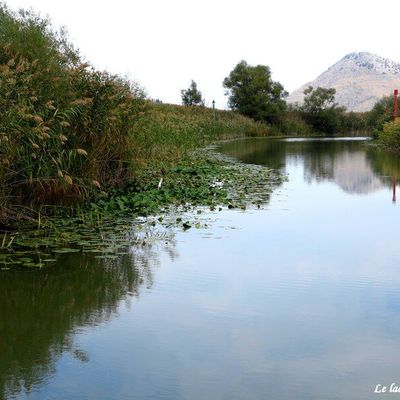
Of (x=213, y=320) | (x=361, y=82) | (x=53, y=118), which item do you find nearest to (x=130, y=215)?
(x=53, y=118)

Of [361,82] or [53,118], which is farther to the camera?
[361,82]

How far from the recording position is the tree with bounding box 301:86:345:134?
56750mm

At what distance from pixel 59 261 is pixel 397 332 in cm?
287

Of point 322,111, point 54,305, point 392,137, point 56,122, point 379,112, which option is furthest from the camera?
point 322,111

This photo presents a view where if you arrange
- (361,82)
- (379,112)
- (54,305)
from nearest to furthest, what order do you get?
1. (54,305)
2. (379,112)
3. (361,82)

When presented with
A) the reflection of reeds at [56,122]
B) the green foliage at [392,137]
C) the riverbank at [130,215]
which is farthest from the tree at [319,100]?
the reflection of reeds at [56,122]

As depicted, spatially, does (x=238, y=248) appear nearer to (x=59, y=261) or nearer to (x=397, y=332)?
(x=59, y=261)

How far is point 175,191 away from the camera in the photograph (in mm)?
9367

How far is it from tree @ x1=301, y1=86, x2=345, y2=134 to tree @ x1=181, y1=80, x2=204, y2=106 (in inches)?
592

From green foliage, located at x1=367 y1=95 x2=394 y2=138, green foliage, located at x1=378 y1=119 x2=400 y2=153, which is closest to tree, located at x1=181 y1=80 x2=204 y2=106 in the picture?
green foliage, located at x1=367 y1=95 x2=394 y2=138

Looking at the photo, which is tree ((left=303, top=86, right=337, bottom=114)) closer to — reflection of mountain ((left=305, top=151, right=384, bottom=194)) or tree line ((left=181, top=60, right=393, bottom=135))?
tree line ((left=181, top=60, right=393, bottom=135))

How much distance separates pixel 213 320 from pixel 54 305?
1.16 metres

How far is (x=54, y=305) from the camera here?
434 centimetres

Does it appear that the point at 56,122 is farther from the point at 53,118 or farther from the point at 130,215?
the point at 130,215
